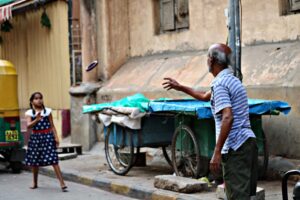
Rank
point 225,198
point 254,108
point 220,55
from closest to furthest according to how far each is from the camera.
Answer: point 220,55 → point 225,198 → point 254,108

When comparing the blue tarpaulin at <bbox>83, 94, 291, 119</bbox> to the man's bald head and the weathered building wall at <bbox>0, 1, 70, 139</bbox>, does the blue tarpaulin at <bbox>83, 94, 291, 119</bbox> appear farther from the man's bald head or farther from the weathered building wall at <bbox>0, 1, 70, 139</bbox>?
the weathered building wall at <bbox>0, 1, 70, 139</bbox>

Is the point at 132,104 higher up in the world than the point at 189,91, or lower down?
lower down

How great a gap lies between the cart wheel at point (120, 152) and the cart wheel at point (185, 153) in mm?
1004

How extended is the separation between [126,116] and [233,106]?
15.4ft

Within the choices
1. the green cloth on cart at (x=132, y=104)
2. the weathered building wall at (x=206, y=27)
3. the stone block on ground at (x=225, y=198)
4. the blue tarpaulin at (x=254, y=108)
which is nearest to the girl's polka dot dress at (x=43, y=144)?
the green cloth on cart at (x=132, y=104)

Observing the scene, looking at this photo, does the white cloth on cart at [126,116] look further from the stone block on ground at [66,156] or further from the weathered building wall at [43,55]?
the weathered building wall at [43,55]

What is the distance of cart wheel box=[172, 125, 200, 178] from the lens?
892 centimetres

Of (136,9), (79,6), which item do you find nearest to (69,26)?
(79,6)

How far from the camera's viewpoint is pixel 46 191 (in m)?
9.98

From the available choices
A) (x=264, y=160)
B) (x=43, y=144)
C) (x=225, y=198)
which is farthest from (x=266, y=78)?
(x=43, y=144)

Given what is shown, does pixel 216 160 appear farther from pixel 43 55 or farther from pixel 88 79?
pixel 43 55

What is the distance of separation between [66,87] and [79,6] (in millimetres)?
2154

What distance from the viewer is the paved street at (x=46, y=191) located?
30.8 feet

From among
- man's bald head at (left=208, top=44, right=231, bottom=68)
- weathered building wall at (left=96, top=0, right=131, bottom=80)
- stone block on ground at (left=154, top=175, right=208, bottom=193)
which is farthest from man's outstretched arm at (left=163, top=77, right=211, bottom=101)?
weathered building wall at (left=96, top=0, right=131, bottom=80)
